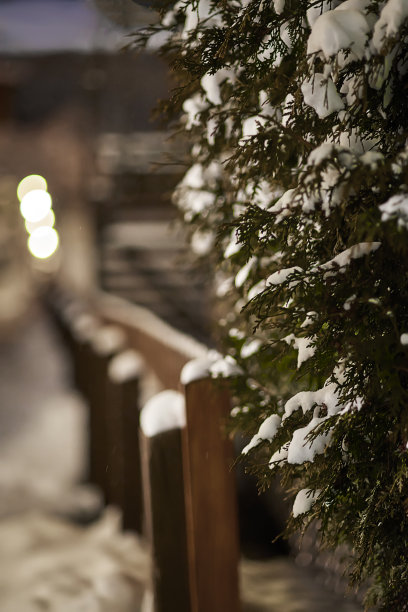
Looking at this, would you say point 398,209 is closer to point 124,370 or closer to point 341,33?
point 341,33

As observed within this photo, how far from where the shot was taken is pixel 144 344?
5.67 m

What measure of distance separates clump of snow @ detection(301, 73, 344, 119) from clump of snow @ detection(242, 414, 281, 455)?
900 millimetres

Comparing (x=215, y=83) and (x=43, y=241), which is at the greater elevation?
(x=43, y=241)

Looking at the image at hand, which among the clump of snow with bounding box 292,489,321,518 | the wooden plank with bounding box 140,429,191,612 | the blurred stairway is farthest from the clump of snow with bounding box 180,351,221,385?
the blurred stairway

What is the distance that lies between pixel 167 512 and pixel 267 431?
3.59ft

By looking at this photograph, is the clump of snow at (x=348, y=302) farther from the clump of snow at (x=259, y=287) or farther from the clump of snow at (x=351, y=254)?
the clump of snow at (x=259, y=287)

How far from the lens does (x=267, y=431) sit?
2113 millimetres

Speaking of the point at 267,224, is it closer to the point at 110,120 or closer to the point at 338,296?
the point at 338,296

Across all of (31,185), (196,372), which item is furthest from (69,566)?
(31,185)

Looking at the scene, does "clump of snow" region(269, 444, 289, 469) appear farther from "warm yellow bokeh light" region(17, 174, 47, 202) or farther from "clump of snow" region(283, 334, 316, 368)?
"warm yellow bokeh light" region(17, 174, 47, 202)

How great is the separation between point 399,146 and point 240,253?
0.60 meters

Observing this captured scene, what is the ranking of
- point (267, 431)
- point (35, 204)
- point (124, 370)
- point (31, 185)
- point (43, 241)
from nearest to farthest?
1. point (267, 431)
2. point (124, 370)
3. point (35, 204)
4. point (31, 185)
5. point (43, 241)

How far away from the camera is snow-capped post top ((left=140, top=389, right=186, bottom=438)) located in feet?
9.80

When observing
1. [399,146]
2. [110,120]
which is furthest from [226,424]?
[110,120]
